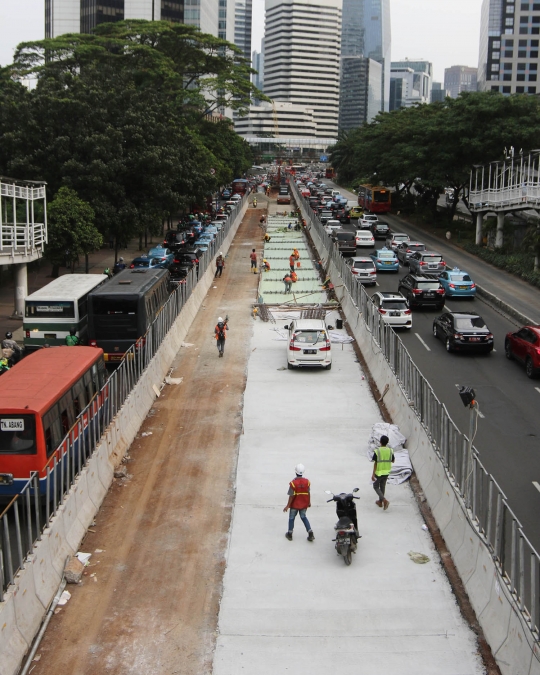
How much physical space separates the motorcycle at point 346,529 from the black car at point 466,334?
16.9 m

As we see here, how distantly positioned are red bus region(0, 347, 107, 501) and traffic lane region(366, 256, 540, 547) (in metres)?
9.05

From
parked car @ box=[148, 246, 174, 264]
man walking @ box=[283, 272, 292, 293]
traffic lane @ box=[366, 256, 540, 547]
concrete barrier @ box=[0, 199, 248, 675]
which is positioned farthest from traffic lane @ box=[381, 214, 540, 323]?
concrete barrier @ box=[0, 199, 248, 675]

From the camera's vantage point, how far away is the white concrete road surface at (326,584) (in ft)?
39.1

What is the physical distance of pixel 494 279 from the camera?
4912 cm

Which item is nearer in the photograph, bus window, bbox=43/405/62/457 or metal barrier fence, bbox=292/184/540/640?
metal barrier fence, bbox=292/184/540/640

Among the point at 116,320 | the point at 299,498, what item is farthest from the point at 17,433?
the point at 116,320

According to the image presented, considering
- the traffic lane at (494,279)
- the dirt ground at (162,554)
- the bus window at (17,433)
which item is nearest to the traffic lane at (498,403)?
the traffic lane at (494,279)

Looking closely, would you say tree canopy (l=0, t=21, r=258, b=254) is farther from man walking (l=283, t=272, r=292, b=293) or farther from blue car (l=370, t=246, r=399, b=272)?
blue car (l=370, t=246, r=399, b=272)

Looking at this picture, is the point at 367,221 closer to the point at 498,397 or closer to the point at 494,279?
the point at 494,279

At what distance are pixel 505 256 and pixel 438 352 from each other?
25.2 m

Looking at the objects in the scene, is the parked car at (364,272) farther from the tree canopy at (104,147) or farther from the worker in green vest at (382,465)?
the worker in green vest at (382,465)

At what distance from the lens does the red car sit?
2766 cm

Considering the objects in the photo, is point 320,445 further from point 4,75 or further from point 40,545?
point 4,75

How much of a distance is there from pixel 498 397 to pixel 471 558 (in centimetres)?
1236
